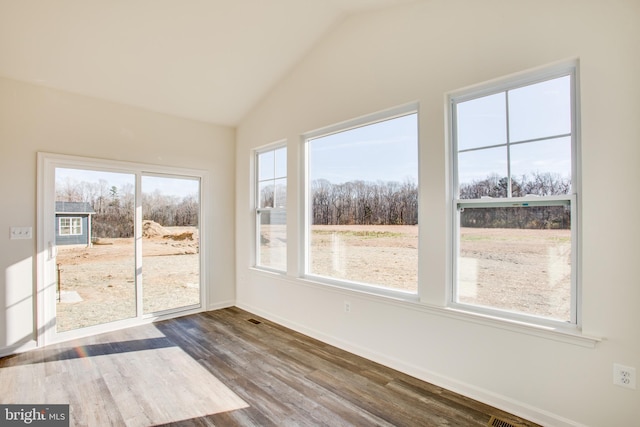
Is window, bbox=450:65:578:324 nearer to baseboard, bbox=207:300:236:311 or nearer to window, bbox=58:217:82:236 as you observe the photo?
baseboard, bbox=207:300:236:311

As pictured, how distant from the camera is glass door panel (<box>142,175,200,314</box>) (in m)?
4.06

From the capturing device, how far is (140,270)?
397cm

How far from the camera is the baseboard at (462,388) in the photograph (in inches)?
79.4

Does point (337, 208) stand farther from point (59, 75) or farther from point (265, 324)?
point (59, 75)

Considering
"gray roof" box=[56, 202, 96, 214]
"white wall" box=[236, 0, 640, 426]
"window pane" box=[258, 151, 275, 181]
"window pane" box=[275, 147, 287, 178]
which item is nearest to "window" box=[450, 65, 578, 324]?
"white wall" box=[236, 0, 640, 426]

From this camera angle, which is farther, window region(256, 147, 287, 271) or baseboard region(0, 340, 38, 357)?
window region(256, 147, 287, 271)

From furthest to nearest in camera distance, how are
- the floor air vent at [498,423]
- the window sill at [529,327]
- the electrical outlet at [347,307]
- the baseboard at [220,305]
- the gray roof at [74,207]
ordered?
1. the baseboard at [220,305]
2. the gray roof at [74,207]
3. the electrical outlet at [347,307]
4. the floor air vent at [498,423]
5. the window sill at [529,327]

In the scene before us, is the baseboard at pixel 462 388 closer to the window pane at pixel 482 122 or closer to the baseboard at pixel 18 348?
the window pane at pixel 482 122

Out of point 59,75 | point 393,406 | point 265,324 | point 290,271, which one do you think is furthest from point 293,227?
point 59,75

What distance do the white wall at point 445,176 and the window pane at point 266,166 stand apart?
684mm

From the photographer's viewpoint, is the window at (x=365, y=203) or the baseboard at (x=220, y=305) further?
the baseboard at (x=220, y=305)

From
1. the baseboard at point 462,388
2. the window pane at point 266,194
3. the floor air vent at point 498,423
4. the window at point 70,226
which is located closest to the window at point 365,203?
the baseboard at point 462,388

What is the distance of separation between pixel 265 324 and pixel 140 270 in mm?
1774

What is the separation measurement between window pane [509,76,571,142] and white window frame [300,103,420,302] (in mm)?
720
